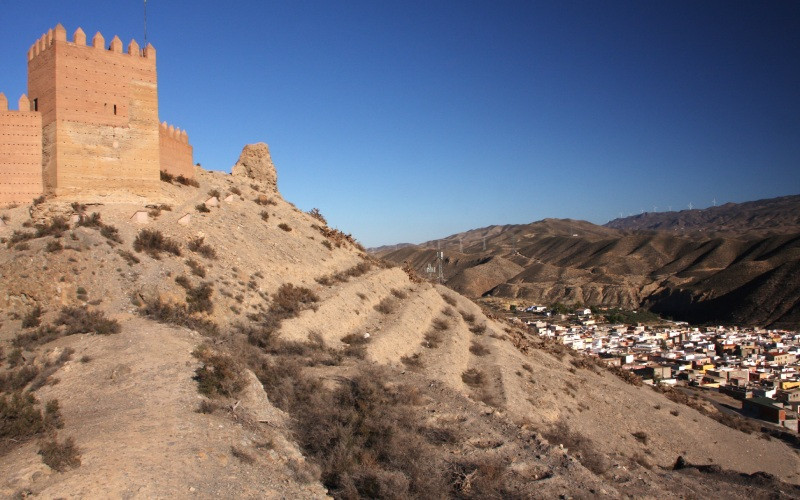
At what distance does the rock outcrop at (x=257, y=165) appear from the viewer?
2356 cm

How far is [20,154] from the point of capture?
13914 millimetres

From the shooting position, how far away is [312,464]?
285 inches

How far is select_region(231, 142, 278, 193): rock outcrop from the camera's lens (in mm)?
23562

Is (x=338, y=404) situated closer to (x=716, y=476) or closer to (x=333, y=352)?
(x=333, y=352)

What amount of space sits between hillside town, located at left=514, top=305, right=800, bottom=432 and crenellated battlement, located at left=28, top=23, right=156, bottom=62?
965 inches

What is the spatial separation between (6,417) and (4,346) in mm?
4191

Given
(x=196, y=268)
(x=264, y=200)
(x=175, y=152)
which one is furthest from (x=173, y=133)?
(x=196, y=268)

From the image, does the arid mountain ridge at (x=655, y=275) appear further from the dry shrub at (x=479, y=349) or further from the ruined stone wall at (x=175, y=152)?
the dry shrub at (x=479, y=349)

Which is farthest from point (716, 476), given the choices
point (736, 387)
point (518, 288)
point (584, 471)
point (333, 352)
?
point (518, 288)

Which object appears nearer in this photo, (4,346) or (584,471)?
(584,471)

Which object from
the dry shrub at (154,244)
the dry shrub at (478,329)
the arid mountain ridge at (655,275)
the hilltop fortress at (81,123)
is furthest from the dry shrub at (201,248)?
the arid mountain ridge at (655,275)

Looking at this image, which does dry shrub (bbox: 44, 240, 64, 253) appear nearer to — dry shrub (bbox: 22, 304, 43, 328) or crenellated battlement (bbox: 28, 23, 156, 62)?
dry shrub (bbox: 22, 304, 43, 328)

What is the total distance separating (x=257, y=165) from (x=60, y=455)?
18.8m

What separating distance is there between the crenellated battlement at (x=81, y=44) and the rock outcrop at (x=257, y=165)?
8.00 meters
